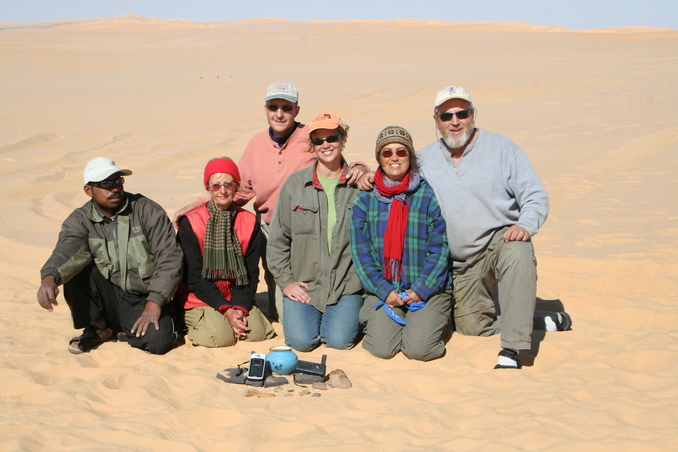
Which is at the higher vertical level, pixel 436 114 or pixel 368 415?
pixel 436 114

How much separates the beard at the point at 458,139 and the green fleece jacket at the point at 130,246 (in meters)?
2.13

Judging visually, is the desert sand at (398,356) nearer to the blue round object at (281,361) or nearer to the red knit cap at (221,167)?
the blue round object at (281,361)

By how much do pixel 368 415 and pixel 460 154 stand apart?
2122mm

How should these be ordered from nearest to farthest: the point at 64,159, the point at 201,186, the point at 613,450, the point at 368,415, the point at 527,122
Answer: the point at 613,450
the point at 368,415
the point at 201,186
the point at 64,159
the point at 527,122

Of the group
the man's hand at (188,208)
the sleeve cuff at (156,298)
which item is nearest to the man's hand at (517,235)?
the man's hand at (188,208)

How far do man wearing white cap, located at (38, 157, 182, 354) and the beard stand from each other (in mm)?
2130

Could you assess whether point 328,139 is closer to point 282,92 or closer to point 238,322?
point 282,92

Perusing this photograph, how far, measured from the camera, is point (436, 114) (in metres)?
4.97

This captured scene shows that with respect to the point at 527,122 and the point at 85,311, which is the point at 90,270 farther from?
the point at 527,122

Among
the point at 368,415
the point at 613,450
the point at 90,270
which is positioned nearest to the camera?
the point at 613,450

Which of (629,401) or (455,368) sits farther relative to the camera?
(455,368)

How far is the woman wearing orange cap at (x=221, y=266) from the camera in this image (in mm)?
4973

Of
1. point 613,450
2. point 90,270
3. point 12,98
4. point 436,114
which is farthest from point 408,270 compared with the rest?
point 12,98

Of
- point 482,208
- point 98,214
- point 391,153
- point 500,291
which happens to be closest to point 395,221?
point 391,153
